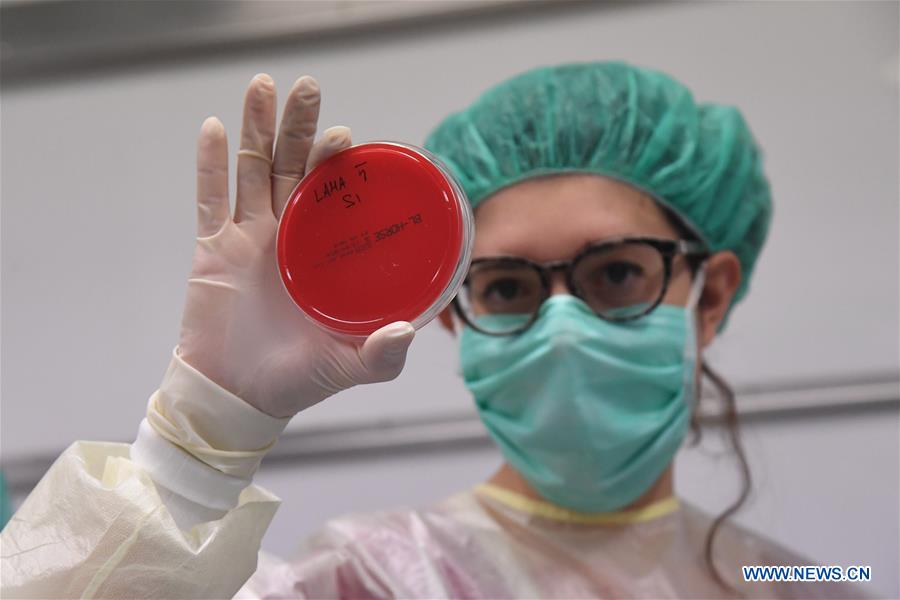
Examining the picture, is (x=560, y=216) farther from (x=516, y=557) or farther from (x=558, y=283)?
(x=516, y=557)

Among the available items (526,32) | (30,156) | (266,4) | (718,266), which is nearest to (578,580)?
(718,266)

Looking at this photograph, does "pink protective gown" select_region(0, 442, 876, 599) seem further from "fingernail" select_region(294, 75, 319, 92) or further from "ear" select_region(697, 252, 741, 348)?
"fingernail" select_region(294, 75, 319, 92)

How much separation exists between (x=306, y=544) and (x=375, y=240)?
1.96 ft

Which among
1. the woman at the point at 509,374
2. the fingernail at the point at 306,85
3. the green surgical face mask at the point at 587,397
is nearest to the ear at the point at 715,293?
the woman at the point at 509,374

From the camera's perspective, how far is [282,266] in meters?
0.76

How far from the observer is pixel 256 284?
2.60 ft

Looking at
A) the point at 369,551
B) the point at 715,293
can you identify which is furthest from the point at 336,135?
the point at 715,293

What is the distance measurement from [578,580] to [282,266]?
2.31 ft

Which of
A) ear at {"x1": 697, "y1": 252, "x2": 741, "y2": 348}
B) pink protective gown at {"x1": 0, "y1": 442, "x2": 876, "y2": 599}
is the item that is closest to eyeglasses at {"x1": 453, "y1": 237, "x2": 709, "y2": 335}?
ear at {"x1": 697, "y1": 252, "x2": 741, "y2": 348}

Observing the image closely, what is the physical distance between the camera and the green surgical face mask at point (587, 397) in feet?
3.32

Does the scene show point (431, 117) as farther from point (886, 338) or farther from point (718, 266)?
point (886, 338)

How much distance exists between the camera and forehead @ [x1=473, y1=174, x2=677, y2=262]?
3.49 feet

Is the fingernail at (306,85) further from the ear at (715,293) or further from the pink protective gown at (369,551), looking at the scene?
the ear at (715,293)

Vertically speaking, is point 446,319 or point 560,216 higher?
point 560,216
